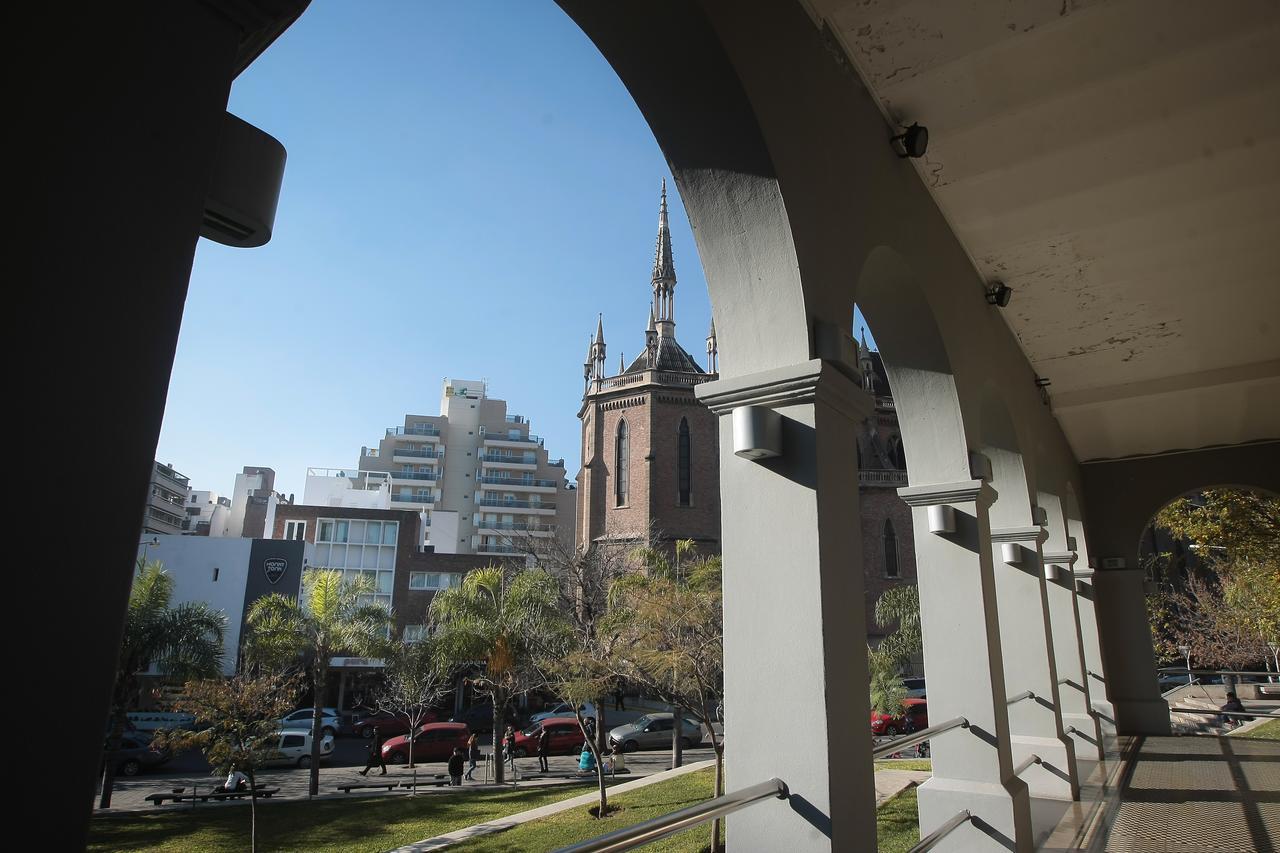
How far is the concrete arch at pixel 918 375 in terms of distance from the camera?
432 centimetres

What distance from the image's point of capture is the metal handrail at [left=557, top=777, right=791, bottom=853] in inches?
67.0

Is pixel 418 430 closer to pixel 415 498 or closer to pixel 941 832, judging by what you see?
pixel 415 498

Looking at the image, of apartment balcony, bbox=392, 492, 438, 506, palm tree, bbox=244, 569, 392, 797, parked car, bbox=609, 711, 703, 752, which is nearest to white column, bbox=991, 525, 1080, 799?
palm tree, bbox=244, 569, 392, 797

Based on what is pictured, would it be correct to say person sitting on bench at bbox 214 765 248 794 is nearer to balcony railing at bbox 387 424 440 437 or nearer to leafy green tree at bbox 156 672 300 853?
leafy green tree at bbox 156 672 300 853

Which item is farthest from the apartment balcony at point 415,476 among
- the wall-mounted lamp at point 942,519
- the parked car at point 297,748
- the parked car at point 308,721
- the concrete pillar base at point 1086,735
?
the wall-mounted lamp at point 942,519

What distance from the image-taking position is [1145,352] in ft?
23.1

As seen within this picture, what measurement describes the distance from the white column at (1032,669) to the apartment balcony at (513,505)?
5190 cm

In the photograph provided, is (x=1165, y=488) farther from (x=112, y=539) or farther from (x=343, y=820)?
(x=343, y=820)

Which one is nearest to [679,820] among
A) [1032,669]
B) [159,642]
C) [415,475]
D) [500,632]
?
[1032,669]

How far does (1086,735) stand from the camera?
785 cm

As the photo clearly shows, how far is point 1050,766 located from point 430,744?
777 inches

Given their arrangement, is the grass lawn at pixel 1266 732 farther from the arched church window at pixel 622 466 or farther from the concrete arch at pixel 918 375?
the arched church window at pixel 622 466

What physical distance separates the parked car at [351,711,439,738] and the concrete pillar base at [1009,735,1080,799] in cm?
1960

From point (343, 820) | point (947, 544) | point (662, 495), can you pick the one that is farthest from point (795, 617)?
point (662, 495)
